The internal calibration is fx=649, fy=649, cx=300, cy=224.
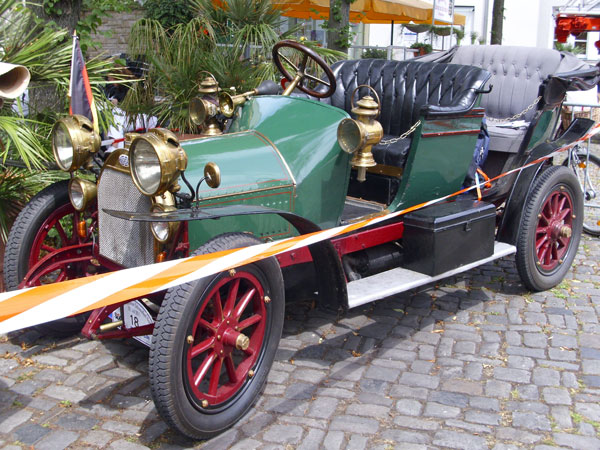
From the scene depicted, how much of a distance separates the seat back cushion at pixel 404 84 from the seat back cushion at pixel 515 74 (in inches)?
47.4

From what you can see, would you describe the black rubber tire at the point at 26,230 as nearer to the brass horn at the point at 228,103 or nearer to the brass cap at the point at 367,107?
the brass horn at the point at 228,103

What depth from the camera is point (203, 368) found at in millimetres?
2658

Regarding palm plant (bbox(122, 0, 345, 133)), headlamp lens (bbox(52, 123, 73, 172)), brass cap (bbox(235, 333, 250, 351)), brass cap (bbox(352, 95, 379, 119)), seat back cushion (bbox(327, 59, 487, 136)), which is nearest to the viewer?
brass cap (bbox(235, 333, 250, 351))

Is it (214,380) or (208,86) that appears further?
(208,86)

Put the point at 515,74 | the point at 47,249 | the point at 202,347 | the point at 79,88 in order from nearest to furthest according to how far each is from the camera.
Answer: the point at 202,347, the point at 47,249, the point at 79,88, the point at 515,74

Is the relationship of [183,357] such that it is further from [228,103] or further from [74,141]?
[228,103]

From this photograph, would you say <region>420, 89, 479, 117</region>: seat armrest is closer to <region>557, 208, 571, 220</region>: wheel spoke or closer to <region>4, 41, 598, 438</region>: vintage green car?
<region>4, 41, 598, 438</region>: vintage green car

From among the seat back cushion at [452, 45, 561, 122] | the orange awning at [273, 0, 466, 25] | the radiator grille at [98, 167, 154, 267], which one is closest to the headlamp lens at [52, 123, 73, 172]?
the radiator grille at [98, 167, 154, 267]

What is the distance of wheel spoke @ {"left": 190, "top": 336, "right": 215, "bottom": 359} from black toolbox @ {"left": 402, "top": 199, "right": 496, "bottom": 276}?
1.37m

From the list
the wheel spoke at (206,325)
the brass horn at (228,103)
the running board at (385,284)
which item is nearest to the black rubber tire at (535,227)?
the running board at (385,284)

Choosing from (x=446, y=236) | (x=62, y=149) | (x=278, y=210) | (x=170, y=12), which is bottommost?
(x=446, y=236)

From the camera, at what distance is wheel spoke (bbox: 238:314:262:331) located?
111 inches

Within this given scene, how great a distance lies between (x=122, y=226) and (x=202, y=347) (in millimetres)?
776

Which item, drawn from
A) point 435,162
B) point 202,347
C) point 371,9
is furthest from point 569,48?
point 202,347
